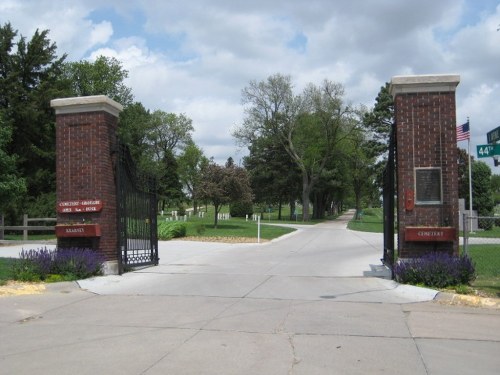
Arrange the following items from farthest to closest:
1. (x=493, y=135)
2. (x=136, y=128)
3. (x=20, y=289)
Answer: (x=136, y=128) < (x=20, y=289) < (x=493, y=135)

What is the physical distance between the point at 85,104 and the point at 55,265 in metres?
3.77

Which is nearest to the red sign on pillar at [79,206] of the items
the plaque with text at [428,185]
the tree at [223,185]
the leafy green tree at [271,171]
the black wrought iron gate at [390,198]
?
the black wrought iron gate at [390,198]

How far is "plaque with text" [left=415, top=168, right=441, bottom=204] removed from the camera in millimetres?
10805

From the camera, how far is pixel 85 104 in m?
12.3

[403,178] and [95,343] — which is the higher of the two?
[403,178]

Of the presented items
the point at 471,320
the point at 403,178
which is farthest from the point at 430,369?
the point at 403,178

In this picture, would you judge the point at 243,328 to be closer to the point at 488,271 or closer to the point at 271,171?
the point at 488,271

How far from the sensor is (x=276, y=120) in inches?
2464

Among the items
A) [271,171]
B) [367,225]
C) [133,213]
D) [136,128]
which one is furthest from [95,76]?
[133,213]

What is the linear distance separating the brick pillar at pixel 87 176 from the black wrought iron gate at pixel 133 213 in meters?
0.23

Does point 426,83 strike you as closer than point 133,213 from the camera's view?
Yes

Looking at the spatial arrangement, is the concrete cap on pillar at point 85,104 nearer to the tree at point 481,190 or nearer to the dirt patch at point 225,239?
the dirt patch at point 225,239

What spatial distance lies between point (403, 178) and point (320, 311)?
12.9ft

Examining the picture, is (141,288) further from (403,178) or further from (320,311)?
(403,178)
